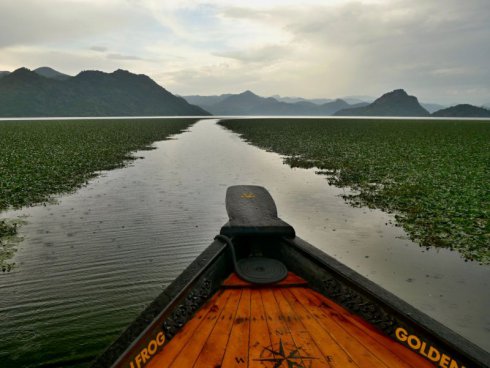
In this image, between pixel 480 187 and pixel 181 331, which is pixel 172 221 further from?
pixel 480 187

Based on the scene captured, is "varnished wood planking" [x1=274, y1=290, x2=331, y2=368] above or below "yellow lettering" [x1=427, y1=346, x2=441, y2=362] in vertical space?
below

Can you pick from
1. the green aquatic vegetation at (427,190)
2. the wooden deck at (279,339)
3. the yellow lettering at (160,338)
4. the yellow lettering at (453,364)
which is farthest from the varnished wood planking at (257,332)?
the green aquatic vegetation at (427,190)

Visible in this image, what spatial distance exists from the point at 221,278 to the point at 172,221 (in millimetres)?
6122

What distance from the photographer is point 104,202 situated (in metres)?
12.5

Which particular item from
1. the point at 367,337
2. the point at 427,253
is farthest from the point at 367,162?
the point at 367,337

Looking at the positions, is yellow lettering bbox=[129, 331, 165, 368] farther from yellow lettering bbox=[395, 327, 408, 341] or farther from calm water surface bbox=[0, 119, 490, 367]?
yellow lettering bbox=[395, 327, 408, 341]

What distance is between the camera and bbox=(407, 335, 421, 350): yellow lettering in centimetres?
316

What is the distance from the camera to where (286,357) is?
125 inches

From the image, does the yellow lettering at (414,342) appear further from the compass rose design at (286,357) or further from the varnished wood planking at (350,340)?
the compass rose design at (286,357)

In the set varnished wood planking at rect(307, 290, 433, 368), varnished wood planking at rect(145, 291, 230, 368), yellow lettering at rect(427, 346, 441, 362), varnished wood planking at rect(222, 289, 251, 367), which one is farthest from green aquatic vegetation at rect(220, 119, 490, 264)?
varnished wood planking at rect(145, 291, 230, 368)

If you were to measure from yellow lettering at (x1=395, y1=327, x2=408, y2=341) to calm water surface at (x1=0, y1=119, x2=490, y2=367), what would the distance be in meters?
2.66

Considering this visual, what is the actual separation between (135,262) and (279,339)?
5033 millimetres

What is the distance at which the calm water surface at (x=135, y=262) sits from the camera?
5129mm

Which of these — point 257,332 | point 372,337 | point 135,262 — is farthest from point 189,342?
point 135,262
